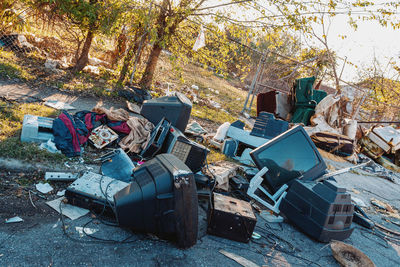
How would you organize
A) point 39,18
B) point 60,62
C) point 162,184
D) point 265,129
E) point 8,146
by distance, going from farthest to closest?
1. point 60,62
2. point 39,18
3. point 265,129
4. point 8,146
5. point 162,184

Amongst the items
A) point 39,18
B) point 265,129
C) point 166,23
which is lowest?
point 265,129

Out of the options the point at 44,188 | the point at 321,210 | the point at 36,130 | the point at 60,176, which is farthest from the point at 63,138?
the point at 321,210

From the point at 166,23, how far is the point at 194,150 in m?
5.31

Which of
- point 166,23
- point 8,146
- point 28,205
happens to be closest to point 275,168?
point 28,205

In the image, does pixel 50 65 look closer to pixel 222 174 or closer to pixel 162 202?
pixel 222 174

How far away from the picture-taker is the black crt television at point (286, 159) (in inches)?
163

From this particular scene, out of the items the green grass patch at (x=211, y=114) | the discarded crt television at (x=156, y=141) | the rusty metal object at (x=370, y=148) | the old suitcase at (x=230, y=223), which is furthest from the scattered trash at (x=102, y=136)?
the rusty metal object at (x=370, y=148)

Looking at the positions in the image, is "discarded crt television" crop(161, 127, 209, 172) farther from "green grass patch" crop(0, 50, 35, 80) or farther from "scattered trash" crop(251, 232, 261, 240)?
"green grass patch" crop(0, 50, 35, 80)

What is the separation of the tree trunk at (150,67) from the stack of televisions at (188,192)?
13.2 ft

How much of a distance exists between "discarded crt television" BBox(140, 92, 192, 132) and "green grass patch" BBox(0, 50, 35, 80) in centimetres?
362

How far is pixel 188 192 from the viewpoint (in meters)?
2.30

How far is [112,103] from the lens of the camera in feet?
23.2

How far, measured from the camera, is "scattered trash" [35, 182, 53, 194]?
2.96 m

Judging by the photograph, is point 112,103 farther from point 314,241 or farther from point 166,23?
point 314,241
